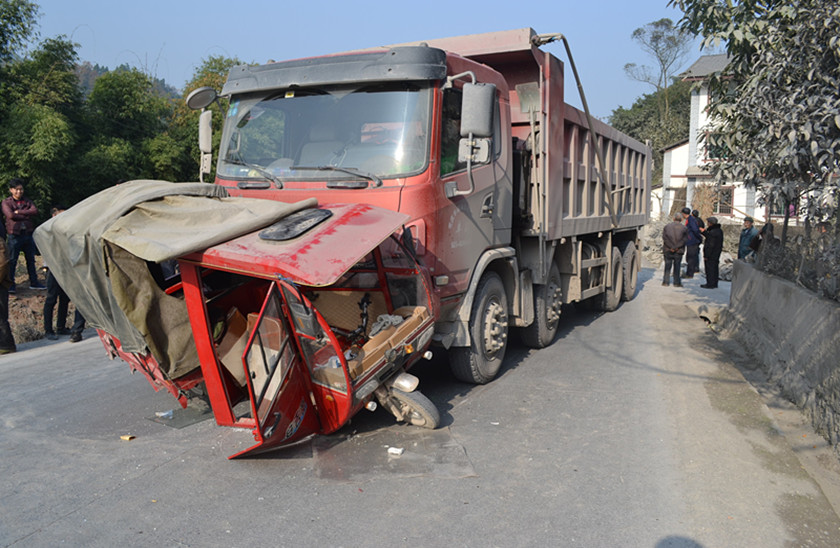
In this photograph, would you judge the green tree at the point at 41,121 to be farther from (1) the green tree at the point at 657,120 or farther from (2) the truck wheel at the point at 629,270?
(1) the green tree at the point at 657,120

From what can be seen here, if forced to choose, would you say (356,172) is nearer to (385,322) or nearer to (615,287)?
(385,322)

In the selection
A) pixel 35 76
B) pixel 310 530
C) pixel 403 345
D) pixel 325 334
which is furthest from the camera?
pixel 35 76

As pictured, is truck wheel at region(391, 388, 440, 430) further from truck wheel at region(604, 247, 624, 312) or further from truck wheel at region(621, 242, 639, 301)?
truck wheel at region(621, 242, 639, 301)

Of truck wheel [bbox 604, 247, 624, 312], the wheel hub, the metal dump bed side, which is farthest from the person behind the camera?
truck wheel [bbox 604, 247, 624, 312]

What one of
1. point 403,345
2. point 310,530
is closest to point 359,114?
point 403,345

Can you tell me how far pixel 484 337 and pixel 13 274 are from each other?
6430 mm

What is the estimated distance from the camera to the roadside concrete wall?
4.91 metres

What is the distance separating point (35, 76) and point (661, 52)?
4773 centimetres

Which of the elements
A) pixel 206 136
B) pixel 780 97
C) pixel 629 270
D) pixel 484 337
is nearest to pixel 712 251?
pixel 629 270

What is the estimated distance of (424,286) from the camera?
482 centimetres

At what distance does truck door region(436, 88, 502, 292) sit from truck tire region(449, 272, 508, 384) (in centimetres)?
34

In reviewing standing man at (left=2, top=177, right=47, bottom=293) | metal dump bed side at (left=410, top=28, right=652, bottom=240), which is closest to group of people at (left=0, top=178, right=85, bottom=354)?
standing man at (left=2, top=177, right=47, bottom=293)

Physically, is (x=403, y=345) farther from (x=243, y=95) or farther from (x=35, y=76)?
(x=35, y=76)

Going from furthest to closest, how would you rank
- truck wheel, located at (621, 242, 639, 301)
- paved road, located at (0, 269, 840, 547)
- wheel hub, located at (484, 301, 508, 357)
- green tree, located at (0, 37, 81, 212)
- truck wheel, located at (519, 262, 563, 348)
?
green tree, located at (0, 37, 81, 212) → truck wheel, located at (621, 242, 639, 301) → truck wheel, located at (519, 262, 563, 348) → wheel hub, located at (484, 301, 508, 357) → paved road, located at (0, 269, 840, 547)
